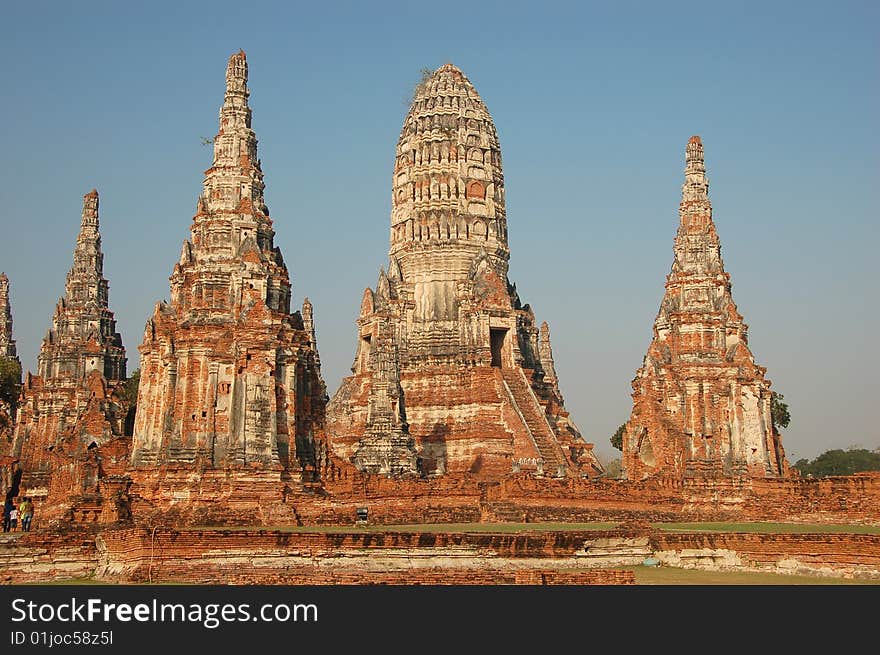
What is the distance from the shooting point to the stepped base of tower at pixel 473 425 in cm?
4916

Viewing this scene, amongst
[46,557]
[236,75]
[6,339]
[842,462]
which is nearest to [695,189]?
[236,75]

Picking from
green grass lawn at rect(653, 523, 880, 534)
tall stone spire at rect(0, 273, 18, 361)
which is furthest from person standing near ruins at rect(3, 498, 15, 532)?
tall stone spire at rect(0, 273, 18, 361)

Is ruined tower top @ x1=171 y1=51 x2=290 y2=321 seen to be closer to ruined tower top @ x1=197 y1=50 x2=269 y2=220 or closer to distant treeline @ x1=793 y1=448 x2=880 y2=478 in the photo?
ruined tower top @ x1=197 y1=50 x2=269 y2=220

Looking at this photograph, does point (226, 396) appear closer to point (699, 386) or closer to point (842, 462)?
point (699, 386)

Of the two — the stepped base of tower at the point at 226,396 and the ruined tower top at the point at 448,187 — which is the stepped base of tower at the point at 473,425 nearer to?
the ruined tower top at the point at 448,187

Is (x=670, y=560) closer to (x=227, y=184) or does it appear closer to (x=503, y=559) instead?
(x=503, y=559)

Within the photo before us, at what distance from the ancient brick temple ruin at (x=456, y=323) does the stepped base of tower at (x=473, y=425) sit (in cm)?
5

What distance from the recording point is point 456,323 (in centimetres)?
5469

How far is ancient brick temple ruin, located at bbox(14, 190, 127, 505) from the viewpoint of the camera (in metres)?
50.5

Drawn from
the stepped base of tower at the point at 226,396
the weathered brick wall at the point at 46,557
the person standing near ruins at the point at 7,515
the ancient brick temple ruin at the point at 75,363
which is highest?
the ancient brick temple ruin at the point at 75,363

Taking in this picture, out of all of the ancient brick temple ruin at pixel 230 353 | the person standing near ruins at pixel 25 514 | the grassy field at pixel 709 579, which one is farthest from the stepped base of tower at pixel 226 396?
the grassy field at pixel 709 579

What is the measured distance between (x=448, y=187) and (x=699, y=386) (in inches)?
624
